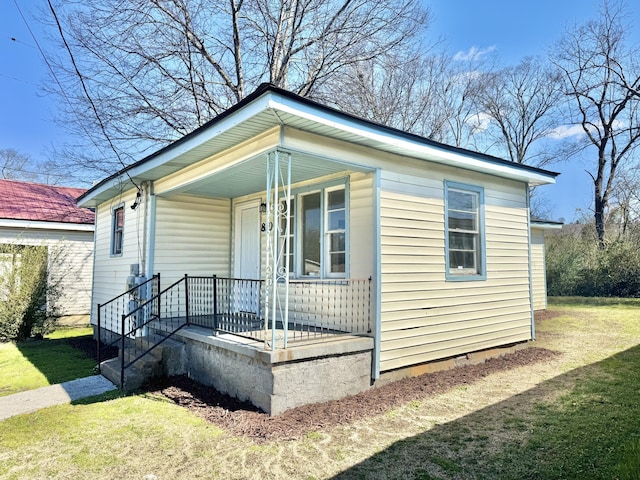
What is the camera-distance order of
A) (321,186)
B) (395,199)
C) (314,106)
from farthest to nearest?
(321,186)
(395,199)
(314,106)

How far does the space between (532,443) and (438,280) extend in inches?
113

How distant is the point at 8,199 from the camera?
40.9 ft

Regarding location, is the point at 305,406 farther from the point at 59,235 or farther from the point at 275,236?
the point at 59,235

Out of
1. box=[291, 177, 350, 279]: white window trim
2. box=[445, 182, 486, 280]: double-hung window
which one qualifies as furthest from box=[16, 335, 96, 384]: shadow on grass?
box=[445, 182, 486, 280]: double-hung window

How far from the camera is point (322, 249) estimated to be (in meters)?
6.54

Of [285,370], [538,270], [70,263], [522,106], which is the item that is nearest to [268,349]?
[285,370]

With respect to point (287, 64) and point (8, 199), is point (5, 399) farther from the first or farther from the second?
point (287, 64)

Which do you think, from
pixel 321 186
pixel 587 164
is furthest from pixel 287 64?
pixel 587 164

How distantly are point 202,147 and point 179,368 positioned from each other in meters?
3.29

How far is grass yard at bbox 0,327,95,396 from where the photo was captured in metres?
6.38

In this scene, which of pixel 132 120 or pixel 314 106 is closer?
pixel 314 106

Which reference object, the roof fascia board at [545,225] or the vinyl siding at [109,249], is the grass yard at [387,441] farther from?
the roof fascia board at [545,225]

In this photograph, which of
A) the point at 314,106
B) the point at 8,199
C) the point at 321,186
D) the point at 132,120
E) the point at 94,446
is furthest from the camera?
the point at 132,120

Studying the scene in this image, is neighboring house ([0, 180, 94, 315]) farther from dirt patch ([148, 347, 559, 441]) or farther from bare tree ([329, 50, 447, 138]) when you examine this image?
bare tree ([329, 50, 447, 138])
